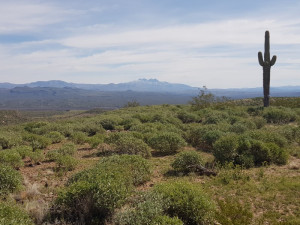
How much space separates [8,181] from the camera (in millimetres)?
6715

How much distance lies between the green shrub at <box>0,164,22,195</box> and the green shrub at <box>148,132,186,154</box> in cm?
592

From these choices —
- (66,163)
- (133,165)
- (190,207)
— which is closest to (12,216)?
(190,207)

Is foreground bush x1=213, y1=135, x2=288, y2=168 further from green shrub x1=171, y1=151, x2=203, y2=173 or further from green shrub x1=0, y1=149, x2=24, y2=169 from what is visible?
green shrub x1=0, y1=149, x2=24, y2=169

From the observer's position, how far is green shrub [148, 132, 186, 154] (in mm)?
11296

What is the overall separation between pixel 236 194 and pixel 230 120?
11.3 metres

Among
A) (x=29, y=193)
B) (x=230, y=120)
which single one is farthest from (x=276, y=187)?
(x=230, y=120)

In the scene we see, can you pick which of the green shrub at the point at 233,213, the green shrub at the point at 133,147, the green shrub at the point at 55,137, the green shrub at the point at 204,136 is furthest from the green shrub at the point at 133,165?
the green shrub at the point at 55,137

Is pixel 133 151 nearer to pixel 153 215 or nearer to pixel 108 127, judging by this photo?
pixel 153 215

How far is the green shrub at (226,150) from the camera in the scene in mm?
9258

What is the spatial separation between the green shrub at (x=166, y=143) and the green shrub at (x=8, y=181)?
592 centimetres

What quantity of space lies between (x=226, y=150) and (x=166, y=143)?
2819 mm

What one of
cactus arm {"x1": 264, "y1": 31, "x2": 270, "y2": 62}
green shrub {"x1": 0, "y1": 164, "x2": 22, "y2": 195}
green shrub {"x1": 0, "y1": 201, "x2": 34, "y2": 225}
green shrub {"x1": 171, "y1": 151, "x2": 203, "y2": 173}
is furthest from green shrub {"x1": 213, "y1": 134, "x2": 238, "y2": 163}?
cactus arm {"x1": 264, "y1": 31, "x2": 270, "y2": 62}

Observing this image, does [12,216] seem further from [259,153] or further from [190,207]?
[259,153]

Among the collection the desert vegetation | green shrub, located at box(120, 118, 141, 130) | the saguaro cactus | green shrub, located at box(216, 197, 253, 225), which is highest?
the saguaro cactus
